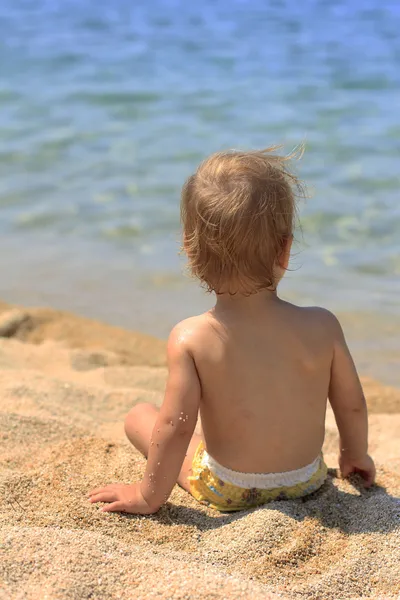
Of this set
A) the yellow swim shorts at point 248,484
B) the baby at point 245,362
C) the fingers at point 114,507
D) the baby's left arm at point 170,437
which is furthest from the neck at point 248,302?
the fingers at point 114,507

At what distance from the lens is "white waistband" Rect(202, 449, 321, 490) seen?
2332 millimetres

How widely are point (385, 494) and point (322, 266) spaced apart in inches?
98.9

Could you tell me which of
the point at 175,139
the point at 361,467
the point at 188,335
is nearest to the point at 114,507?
the point at 188,335

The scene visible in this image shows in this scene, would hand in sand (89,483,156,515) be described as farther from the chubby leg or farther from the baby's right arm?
the baby's right arm

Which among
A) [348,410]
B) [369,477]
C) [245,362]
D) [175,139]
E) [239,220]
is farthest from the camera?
[175,139]

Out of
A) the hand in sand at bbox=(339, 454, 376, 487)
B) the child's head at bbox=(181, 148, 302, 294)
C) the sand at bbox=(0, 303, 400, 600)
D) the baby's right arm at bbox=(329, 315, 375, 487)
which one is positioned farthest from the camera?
the hand in sand at bbox=(339, 454, 376, 487)

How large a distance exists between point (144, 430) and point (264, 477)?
492 millimetres

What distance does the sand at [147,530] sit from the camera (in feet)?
5.84

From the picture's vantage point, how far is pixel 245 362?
2.20 meters

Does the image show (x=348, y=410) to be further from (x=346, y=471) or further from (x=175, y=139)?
(x=175, y=139)

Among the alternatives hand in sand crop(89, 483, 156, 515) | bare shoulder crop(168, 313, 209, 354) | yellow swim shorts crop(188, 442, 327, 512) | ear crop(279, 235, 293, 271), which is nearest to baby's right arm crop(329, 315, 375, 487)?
yellow swim shorts crop(188, 442, 327, 512)

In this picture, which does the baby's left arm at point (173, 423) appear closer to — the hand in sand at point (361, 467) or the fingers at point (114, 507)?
the fingers at point (114, 507)

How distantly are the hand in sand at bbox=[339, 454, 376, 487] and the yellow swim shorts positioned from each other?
137mm

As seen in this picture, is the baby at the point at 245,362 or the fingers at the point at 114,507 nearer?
the baby at the point at 245,362
